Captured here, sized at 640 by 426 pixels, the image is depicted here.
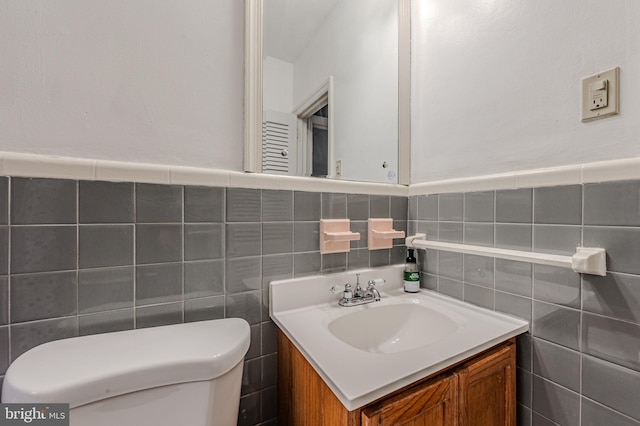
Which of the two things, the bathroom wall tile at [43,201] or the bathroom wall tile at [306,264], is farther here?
the bathroom wall tile at [306,264]

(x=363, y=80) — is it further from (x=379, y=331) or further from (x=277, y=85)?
(x=379, y=331)

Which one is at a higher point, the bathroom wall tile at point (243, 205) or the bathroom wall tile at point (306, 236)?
the bathroom wall tile at point (243, 205)

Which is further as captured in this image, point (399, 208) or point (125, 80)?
point (399, 208)

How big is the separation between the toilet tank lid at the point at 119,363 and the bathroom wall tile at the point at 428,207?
0.81 metres

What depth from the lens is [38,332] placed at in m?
0.61

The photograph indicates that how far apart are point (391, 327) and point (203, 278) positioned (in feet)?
2.15

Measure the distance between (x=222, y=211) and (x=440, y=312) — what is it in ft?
2.58

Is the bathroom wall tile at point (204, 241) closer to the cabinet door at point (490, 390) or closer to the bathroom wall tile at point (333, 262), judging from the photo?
the bathroom wall tile at point (333, 262)

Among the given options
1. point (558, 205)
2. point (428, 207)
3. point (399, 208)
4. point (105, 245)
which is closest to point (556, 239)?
point (558, 205)

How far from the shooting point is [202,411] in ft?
1.84

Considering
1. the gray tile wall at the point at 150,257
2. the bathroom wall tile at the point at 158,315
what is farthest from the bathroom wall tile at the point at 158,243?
the bathroom wall tile at the point at 158,315

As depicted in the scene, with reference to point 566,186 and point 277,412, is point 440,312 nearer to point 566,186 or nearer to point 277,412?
point 566,186

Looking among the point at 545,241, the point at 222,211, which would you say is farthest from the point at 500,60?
the point at 222,211

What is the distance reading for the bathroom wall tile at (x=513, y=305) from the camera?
2.56 feet
